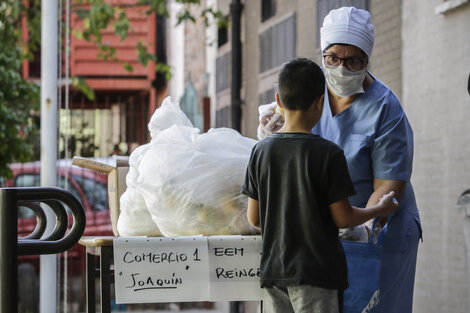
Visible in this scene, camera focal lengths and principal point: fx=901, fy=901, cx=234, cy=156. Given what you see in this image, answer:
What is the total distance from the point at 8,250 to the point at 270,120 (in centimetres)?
111

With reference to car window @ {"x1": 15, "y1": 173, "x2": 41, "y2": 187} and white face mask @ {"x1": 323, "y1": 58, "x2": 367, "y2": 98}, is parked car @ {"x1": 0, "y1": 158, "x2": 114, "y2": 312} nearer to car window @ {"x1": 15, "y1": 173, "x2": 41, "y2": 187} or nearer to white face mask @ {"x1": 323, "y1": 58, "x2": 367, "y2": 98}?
car window @ {"x1": 15, "y1": 173, "x2": 41, "y2": 187}

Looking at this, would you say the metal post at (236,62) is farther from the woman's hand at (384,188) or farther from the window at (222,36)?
the woman's hand at (384,188)

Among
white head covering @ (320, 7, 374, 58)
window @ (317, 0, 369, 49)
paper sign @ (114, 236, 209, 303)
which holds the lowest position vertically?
paper sign @ (114, 236, 209, 303)

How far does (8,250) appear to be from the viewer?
286cm

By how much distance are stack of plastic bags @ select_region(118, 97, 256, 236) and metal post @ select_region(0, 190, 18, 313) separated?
0.56m

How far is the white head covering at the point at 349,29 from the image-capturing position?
3086mm

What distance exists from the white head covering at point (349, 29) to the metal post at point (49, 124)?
2.67 metres

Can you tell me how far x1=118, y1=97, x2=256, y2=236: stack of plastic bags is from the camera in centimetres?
322

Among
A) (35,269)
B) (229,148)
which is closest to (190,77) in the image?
(35,269)

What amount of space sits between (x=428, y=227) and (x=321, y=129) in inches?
102

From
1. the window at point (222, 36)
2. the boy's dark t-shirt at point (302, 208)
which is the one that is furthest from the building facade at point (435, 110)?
the window at point (222, 36)

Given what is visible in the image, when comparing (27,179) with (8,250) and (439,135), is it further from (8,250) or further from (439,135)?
(8,250)

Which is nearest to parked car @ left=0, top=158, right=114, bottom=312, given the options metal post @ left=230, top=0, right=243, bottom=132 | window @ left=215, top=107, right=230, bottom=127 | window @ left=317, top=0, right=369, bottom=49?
window @ left=215, top=107, right=230, bottom=127

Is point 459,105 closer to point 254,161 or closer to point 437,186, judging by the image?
point 437,186
